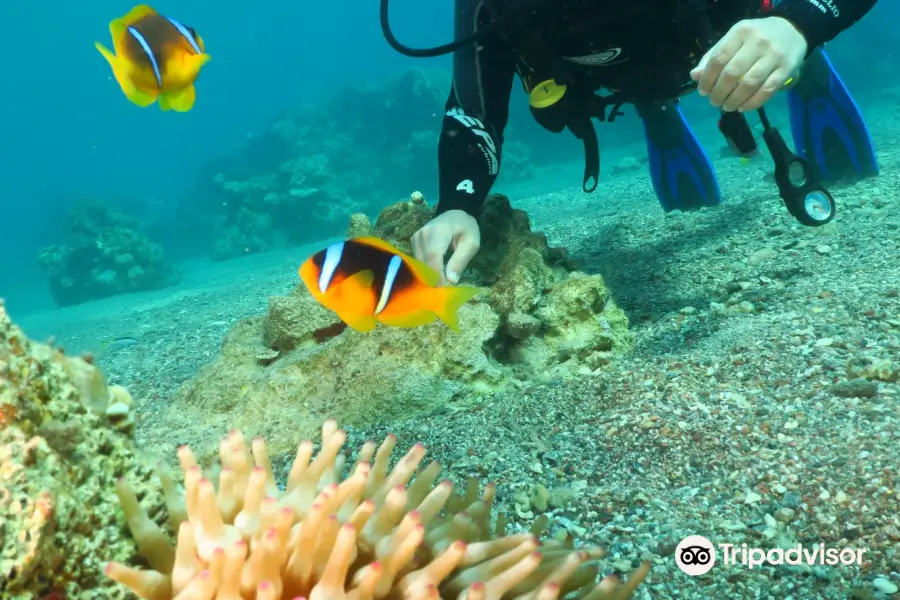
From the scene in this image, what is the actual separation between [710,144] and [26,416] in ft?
64.1

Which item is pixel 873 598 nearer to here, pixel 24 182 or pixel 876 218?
pixel 876 218

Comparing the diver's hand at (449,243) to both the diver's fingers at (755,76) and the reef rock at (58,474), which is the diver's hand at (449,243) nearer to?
the diver's fingers at (755,76)

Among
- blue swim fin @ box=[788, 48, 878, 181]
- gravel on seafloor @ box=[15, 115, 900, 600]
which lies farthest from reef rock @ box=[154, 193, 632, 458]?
blue swim fin @ box=[788, 48, 878, 181]

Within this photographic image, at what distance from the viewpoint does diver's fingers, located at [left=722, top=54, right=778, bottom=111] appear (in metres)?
2.10

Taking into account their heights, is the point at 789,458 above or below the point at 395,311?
below

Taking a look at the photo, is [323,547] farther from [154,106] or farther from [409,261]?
[154,106]

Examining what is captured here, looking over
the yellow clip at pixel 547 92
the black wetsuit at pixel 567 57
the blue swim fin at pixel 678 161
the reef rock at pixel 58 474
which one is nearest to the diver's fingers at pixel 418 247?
the black wetsuit at pixel 567 57

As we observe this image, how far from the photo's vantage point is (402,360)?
3.08 metres

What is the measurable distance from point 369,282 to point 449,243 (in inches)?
46.0

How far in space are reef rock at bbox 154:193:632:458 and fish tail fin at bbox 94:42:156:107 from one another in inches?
53.2

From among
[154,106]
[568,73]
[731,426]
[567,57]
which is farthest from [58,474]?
[154,106]

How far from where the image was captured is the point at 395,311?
5.95 ft

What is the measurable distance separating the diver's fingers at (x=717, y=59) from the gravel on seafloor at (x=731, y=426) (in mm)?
1292

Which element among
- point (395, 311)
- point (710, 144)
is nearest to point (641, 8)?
point (395, 311)
